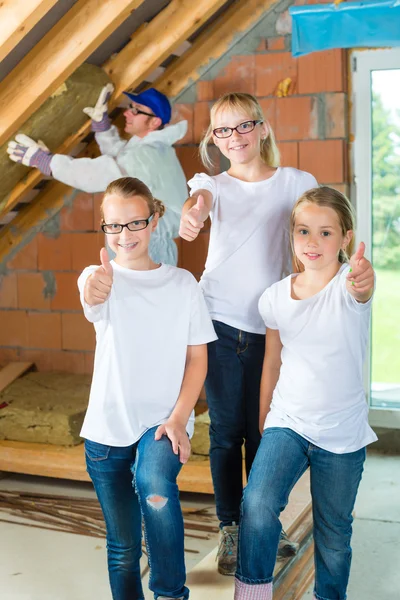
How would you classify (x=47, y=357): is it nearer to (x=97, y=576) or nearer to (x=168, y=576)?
(x=97, y=576)

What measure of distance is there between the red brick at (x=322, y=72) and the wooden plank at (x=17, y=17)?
5.07 ft

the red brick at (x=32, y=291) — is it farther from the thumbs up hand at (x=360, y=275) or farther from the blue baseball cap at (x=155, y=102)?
the thumbs up hand at (x=360, y=275)

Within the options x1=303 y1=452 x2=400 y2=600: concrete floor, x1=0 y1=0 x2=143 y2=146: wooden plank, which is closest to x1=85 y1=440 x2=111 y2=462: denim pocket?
x1=303 y1=452 x2=400 y2=600: concrete floor

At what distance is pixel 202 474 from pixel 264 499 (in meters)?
1.63

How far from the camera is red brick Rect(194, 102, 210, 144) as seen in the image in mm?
3963

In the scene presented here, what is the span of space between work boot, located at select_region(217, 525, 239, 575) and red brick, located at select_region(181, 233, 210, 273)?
6.35 ft

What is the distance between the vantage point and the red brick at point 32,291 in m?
4.35

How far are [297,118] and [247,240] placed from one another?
1.87 metres

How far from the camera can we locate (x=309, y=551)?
2619 mm

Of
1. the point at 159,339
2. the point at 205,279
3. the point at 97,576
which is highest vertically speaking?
the point at 205,279

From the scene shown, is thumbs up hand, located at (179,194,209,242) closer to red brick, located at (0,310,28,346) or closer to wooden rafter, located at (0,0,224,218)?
wooden rafter, located at (0,0,224,218)

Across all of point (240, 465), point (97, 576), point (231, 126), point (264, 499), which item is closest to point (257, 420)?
point (240, 465)

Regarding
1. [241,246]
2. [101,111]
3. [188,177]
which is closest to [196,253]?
[188,177]

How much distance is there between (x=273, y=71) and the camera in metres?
3.84
